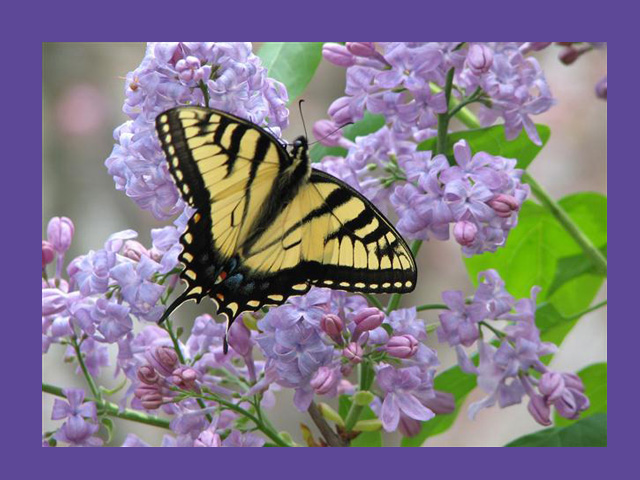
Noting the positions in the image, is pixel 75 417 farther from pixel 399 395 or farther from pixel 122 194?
pixel 122 194

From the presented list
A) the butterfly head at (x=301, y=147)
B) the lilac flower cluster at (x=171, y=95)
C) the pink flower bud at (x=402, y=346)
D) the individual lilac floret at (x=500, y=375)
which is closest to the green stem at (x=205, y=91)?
the lilac flower cluster at (x=171, y=95)

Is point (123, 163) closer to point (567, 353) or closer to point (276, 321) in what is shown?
point (276, 321)

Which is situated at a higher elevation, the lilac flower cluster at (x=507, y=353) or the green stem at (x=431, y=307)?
the green stem at (x=431, y=307)

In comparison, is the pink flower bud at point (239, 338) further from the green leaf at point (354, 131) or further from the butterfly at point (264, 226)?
the green leaf at point (354, 131)

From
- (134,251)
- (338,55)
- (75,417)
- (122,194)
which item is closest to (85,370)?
(75,417)

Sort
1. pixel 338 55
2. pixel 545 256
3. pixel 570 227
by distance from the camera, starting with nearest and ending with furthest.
Result: 1. pixel 338 55
2. pixel 570 227
3. pixel 545 256

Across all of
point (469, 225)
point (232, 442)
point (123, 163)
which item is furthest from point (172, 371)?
point (469, 225)

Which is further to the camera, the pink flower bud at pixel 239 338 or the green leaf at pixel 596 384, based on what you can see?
the green leaf at pixel 596 384
